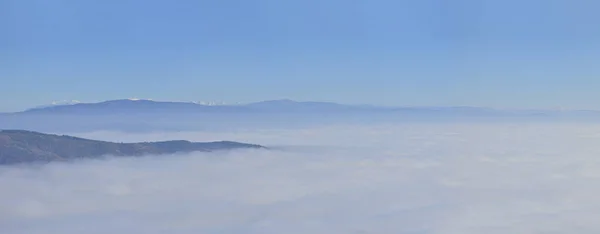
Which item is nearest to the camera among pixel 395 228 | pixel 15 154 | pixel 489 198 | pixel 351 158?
pixel 395 228

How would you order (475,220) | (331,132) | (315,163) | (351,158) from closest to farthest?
(475,220)
(315,163)
(351,158)
(331,132)

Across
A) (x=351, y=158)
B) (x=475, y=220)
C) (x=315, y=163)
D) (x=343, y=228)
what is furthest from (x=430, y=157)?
(x=343, y=228)

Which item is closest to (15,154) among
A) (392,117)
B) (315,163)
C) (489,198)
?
(315,163)

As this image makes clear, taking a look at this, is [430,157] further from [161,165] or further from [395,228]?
[395,228]

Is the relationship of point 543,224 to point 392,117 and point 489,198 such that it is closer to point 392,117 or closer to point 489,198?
point 489,198

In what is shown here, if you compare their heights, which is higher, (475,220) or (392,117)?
(392,117)

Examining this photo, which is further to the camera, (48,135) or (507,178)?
(48,135)
